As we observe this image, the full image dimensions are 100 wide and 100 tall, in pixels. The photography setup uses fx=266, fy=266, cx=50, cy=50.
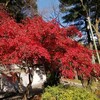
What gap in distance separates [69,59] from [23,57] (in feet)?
6.62

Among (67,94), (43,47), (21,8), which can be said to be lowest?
(67,94)

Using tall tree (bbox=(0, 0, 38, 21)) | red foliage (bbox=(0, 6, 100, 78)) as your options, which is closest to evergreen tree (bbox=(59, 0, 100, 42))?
tall tree (bbox=(0, 0, 38, 21))

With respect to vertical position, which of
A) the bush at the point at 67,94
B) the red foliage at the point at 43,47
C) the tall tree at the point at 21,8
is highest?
the tall tree at the point at 21,8

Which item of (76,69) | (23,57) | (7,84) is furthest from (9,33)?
(7,84)

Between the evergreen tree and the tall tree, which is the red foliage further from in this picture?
the evergreen tree

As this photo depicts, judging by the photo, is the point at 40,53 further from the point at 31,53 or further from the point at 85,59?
the point at 85,59

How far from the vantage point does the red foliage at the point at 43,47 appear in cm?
1125

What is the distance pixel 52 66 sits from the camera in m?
13.4

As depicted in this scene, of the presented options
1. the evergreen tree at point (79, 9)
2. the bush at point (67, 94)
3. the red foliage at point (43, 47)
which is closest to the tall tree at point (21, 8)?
the evergreen tree at point (79, 9)

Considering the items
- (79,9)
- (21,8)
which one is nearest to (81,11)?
(79,9)

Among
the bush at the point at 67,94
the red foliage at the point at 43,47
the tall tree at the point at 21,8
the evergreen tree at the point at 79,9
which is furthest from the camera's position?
the evergreen tree at the point at 79,9

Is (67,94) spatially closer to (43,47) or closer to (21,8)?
(43,47)

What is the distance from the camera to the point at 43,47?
11969 millimetres

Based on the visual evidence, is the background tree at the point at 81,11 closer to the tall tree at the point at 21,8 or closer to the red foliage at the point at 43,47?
the tall tree at the point at 21,8
